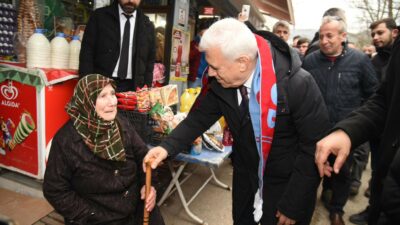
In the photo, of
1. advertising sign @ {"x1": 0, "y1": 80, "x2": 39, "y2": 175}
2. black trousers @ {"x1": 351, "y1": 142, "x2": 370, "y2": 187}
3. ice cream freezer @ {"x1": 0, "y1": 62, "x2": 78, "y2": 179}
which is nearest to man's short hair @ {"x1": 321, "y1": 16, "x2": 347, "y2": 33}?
black trousers @ {"x1": 351, "y1": 142, "x2": 370, "y2": 187}

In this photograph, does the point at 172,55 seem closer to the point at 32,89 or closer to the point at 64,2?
the point at 64,2

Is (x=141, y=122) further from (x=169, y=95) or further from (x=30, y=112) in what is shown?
(x=30, y=112)

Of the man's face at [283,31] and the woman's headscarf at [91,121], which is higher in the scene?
the man's face at [283,31]

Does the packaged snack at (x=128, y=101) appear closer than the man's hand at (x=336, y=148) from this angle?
No

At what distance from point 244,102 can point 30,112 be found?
2347 millimetres

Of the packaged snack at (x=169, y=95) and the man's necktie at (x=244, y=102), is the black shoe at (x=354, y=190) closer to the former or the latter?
the packaged snack at (x=169, y=95)

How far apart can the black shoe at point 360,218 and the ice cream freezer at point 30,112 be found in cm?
333

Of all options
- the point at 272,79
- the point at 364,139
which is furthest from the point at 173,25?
the point at 364,139

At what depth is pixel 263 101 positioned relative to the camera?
1.51 meters

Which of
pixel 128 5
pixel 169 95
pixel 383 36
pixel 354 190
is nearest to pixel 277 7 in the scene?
pixel 383 36

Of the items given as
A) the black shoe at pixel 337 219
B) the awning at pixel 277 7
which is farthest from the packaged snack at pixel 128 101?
the awning at pixel 277 7

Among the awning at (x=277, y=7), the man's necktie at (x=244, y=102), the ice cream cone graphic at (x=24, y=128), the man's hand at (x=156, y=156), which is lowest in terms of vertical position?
the ice cream cone graphic at (x=24, y=128)

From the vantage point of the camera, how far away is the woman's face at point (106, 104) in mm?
1964

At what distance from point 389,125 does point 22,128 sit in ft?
10.4
